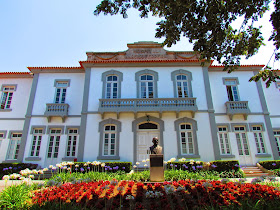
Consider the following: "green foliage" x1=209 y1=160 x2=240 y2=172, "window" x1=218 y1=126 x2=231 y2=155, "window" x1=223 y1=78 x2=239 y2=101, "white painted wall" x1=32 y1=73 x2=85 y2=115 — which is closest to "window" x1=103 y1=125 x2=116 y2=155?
"white painted wall" x1=32 y1=73 x2=85 y2=115

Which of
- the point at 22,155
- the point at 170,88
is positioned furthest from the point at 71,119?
the point at 170,88

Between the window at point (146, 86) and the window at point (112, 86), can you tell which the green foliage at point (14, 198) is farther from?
the window at point (146, 86)

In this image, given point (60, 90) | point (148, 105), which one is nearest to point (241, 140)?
point (148, 105)

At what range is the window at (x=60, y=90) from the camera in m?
15.5

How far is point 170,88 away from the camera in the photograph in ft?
49.4

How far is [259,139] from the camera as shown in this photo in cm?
1412

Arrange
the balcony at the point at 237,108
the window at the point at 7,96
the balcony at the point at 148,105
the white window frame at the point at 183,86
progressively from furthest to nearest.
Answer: the window at the point at 7,96
the white window frame at the point at 183,86
the balcony at the point at 237,108
the balcony at the point at 148,105

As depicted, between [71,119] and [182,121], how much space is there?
9.16 metres

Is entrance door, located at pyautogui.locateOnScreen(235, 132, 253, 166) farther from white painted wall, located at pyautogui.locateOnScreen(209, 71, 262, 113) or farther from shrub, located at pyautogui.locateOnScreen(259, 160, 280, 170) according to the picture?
white painted wall, located at pyautogui.locateOnScreen(209, 71, 262, 113)

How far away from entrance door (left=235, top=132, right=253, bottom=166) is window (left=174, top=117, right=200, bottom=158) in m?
3.66

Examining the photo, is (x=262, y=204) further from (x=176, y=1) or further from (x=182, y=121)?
(x=182, y=121)

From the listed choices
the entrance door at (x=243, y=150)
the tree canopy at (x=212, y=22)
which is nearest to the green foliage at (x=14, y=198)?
the tree canopy at (x=212, y=22)

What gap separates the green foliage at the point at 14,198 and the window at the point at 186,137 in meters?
10.3

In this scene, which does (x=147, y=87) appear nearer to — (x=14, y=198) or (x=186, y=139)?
(x=186, y=139)
